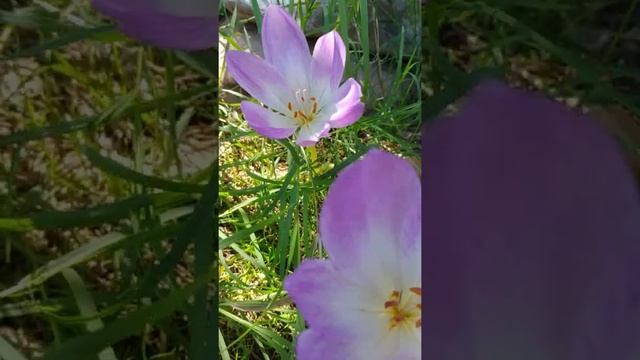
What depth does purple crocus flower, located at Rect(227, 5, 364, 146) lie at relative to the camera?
0.50 m

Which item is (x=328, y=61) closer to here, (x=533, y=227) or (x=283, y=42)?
(x=283, y=42)

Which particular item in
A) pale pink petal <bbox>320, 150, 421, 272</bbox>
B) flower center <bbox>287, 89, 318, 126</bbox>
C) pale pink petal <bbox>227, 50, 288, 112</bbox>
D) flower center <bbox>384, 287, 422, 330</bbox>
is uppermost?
pale pink petal <bbox>227, 50, 288, 112</bbox>

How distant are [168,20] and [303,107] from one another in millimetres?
166

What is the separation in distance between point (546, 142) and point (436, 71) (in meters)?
0.07

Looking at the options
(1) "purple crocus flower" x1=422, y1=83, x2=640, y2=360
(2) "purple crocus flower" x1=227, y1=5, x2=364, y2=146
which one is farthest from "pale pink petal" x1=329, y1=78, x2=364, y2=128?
(1) "purple crocus flower" x1=422, y1=83, x2=640, y2=360

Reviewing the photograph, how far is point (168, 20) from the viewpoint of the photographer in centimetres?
36

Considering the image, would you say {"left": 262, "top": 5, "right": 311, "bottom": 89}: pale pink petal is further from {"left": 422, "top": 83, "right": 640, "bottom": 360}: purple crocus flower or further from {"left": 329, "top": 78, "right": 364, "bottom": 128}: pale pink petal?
{"left": 422, "top": 83, "right": 640, "bottom": 360}: purple crocus flower

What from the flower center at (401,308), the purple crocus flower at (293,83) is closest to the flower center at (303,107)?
the purple crocus flower at (293,83)

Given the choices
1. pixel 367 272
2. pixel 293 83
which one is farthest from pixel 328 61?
pixel 367 272

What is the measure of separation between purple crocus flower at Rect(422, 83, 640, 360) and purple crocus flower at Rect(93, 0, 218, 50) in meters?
0.13

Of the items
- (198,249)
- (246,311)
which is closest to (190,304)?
(198,249)

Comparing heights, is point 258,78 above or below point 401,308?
above

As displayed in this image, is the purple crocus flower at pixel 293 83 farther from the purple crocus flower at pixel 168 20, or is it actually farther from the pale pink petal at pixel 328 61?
the purple crocus flower at pixel 168 20

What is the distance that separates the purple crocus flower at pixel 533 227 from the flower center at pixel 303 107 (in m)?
0.14
